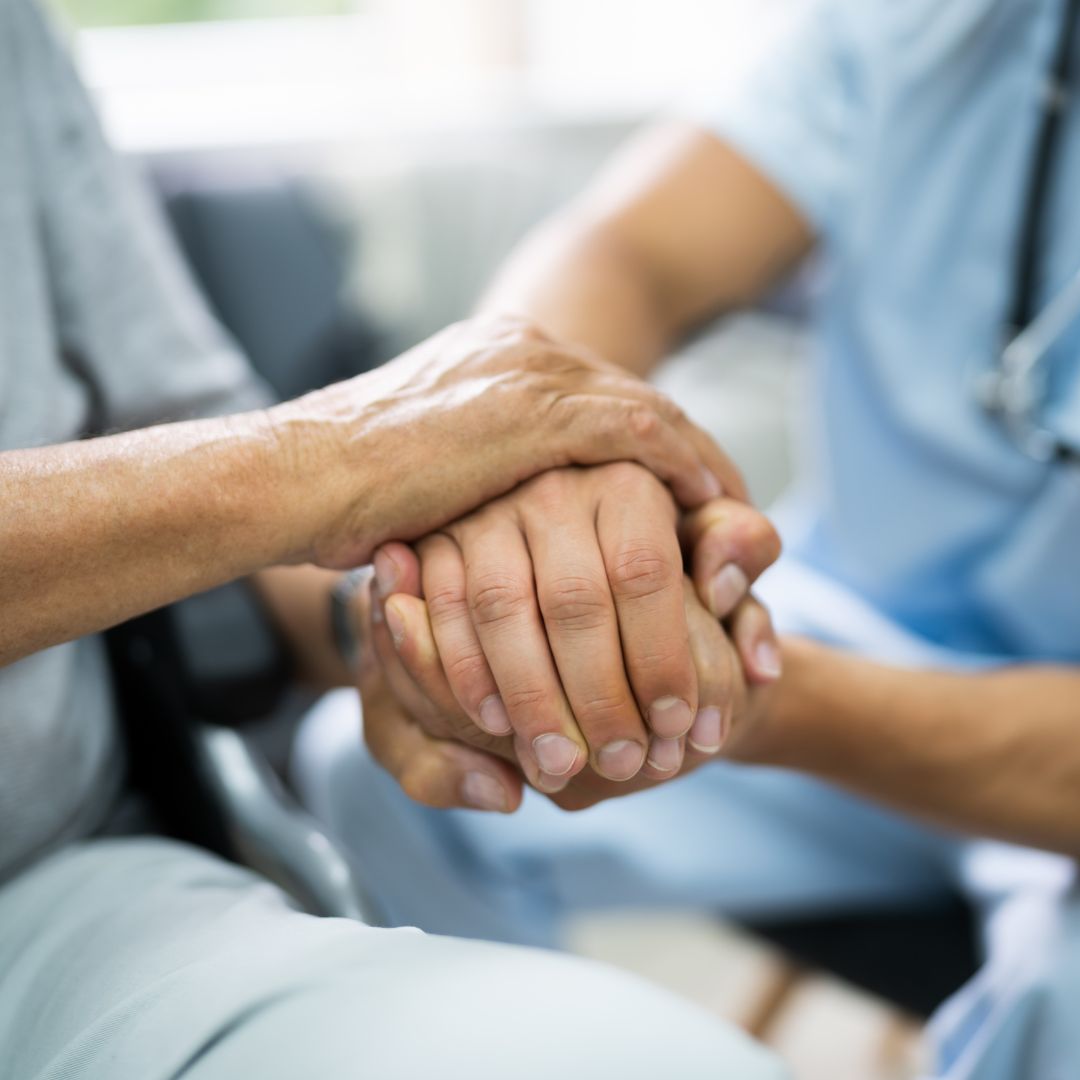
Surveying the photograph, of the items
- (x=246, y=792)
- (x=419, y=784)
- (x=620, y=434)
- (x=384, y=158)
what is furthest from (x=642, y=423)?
(x=384, y=158)

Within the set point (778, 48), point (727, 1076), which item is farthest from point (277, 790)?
point (778, 48)

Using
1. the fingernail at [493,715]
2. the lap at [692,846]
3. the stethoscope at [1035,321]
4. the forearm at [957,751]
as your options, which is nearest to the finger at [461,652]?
the fingernail at [493,715]

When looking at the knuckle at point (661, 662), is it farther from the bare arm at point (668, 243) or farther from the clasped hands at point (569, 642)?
the bare arm at point (668, 243)

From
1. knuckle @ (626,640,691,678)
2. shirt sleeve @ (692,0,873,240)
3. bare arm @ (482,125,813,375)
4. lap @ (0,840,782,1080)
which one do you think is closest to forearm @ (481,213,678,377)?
bare arm @ (482,125,813,375)

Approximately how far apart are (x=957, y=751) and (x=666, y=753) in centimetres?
27

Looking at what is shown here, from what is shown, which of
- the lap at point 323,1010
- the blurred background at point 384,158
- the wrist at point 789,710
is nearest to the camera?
the lap at point 323,1010

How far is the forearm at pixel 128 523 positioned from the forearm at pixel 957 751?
0.34 m

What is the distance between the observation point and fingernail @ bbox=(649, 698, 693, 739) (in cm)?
50

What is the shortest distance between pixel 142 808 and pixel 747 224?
2.14ft

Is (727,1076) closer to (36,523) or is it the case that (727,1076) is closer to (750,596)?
(750,596)

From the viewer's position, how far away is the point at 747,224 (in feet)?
2.97

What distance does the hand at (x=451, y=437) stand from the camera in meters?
0.53

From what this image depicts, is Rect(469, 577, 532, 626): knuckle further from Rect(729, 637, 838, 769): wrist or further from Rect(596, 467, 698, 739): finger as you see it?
Rect(729, 637, 838, 769): wrist

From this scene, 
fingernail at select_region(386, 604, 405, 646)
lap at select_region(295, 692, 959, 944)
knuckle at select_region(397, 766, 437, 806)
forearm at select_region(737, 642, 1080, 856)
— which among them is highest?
fingernail at select_region(386, 604, 405, 646)
